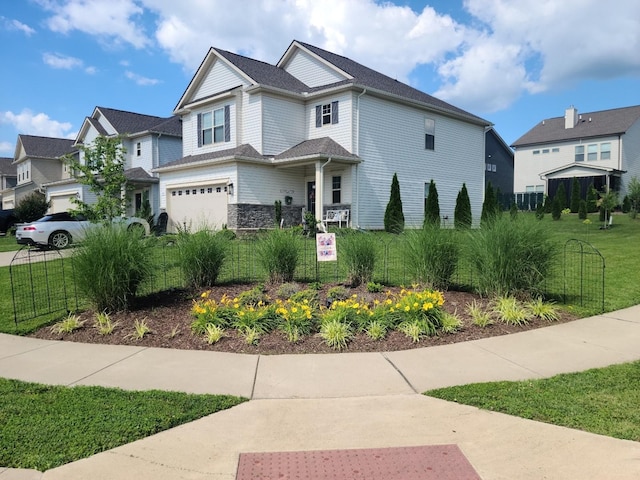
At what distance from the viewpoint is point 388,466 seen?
3.14 meters

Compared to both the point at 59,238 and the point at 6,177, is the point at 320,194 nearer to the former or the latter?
the point at 59,238

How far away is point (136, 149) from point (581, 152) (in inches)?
1348

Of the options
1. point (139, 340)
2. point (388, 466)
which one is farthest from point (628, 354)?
point (139, 340)

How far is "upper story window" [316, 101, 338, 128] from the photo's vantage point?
2095 cm

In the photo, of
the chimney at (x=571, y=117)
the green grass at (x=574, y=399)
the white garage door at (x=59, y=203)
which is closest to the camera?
the green grass at (x=574, y=399)

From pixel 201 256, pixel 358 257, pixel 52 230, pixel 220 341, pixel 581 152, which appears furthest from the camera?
pixel 581 152

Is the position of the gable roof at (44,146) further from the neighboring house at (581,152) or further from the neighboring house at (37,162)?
the neighboring house at (581,152)

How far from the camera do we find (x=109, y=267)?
6887 millimetres

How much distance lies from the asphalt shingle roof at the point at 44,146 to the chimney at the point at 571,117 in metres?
44.2

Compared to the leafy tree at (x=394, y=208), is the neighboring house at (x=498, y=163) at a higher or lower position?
higher

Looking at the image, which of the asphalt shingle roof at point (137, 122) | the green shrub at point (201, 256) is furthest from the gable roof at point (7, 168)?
the green shrub at point (201, 256)

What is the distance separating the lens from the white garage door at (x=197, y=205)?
67.7ft

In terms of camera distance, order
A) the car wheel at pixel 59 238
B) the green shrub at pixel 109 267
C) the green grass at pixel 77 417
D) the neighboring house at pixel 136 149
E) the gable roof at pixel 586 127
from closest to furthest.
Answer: the green grass at pixel 77 417
the green shrub at pixel 109 267
the car wheel at pixel 59 238
the neighboring house at pixel 136 149
the gable roof at pixel 586 127

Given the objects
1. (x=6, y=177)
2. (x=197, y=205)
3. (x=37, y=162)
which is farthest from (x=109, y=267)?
(x=6, y=177)
